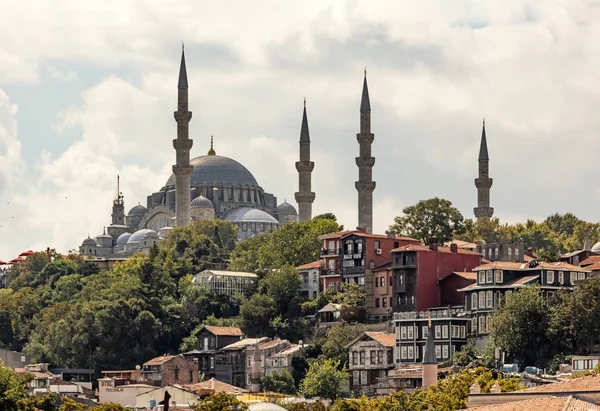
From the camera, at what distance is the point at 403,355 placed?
10194cm

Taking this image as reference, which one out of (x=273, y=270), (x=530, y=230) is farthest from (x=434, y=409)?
(x=530, y=230)

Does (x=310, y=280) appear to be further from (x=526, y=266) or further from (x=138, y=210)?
(x=138, y=210)

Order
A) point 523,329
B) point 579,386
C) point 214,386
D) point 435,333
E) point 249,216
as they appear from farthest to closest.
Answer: point 249,216 < point 214,386 < point 435,333 < point 523,329 < point 579,386

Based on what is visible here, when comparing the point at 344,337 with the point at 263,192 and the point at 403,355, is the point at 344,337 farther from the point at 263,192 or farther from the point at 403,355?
the point at 263,192

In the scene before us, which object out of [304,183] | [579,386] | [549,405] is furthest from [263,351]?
[549,405]

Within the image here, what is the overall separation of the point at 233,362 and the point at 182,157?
44.9 m

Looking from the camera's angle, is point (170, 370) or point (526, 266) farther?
point (170, 370)

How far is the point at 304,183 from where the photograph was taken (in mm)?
159375

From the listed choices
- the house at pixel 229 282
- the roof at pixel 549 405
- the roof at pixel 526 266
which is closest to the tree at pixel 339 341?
the roof at pixel 526 266

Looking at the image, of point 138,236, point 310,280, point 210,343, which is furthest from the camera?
point 138,236

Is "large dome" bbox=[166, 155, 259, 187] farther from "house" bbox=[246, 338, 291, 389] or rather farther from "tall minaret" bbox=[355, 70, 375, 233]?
"house" bbox=[246, 338, 291, 389]

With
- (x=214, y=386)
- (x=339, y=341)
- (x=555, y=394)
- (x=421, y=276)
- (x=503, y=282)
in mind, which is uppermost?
(x=421, y=276)

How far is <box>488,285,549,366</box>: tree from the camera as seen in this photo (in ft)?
308

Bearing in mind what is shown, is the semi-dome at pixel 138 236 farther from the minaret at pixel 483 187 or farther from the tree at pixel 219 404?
the tree at pixel 219 404
